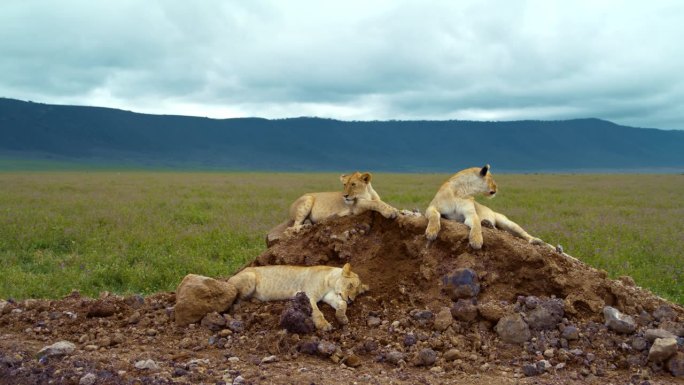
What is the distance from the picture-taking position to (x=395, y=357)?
5.41 meters

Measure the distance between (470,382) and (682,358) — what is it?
1.84 m

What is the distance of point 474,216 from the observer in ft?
22.7

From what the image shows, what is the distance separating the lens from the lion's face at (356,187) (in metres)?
8.31

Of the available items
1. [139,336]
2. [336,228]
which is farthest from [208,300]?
[336,228]

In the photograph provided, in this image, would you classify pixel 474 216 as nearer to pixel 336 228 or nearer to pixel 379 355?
pixel 336 228

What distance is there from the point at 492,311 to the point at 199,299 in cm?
287

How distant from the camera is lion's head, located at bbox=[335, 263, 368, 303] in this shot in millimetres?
6199

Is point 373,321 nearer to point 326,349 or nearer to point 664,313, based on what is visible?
point 326,349

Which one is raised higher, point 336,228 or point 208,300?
point 336,228

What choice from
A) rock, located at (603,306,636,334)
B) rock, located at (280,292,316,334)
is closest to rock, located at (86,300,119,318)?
rock, located at (280,292,316,334)

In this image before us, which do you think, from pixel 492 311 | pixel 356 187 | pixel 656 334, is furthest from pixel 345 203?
pixel 656 334

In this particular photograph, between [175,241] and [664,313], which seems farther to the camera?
[175,241]

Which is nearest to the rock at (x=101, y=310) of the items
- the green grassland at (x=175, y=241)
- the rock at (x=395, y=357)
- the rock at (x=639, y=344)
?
the green grassland at (x=175, y=241)

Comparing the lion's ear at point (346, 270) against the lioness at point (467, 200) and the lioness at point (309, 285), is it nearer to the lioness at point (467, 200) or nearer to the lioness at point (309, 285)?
the lioness at point (309, 285)
